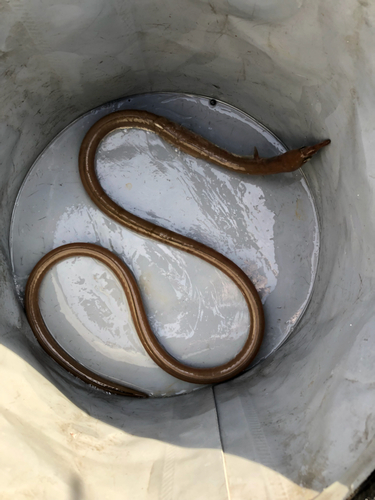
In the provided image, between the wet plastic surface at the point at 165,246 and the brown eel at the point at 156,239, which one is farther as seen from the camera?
the wet plastic surface at the point at 165,246

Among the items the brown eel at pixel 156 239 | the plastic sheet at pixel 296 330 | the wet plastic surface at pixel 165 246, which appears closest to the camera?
the plastic sheet at pixel 296 330

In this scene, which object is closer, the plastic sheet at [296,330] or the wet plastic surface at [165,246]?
the plastic sheet at [296,330]

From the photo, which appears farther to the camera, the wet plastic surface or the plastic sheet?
the wet plastic surface

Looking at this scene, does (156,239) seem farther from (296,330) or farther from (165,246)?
(296,330)

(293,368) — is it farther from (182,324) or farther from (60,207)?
(60,207)

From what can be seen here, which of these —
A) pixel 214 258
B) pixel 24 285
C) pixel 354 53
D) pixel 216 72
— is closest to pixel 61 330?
pixel 24 285

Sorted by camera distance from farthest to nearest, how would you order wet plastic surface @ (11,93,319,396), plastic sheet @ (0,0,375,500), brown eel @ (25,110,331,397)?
1. wet plastic surface @ (11,93,319,396)
2. brown eel @ (25,110,331,397)
3. plastic sheet @ (0,0,375,500)

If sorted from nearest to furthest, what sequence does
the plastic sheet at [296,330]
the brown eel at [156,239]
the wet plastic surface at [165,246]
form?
the plastic sheet at [296,330] → the brown eel at [156,239] → the wet plastic surface at [165,246]
